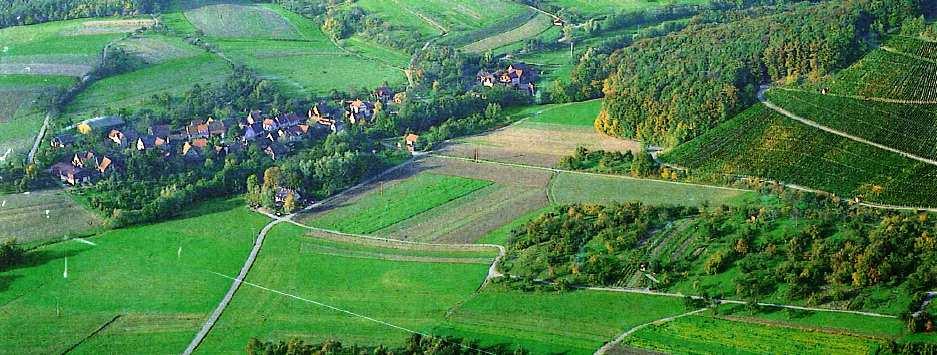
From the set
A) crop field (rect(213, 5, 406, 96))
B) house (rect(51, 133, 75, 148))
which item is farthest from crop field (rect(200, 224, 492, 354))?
crop field (rect(213, 5, 406, 96))

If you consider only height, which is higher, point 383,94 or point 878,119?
point 878,119

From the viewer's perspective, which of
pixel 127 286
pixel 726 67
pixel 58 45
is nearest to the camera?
pixel 127 286

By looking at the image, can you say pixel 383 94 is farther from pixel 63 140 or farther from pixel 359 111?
pixel 63 140

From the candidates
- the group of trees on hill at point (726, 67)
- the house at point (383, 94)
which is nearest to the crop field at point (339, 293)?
the group of trees on hill at point (726, 67)

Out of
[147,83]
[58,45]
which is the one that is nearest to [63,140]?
[147,83]

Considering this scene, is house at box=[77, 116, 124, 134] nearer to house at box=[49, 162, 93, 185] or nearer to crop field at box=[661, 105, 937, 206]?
house at box=[49, 162, 93, 185]

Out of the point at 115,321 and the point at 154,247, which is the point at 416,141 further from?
the point at 115,321
